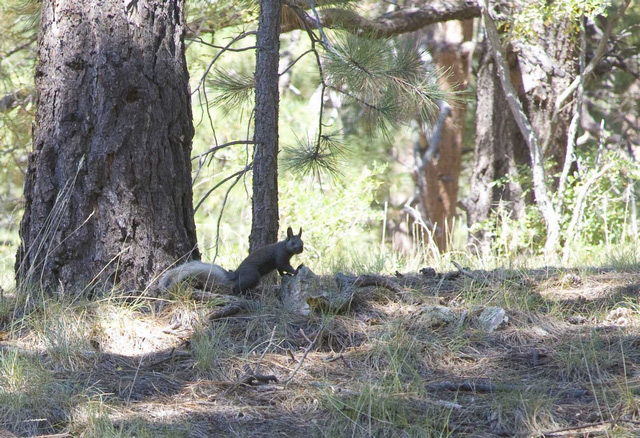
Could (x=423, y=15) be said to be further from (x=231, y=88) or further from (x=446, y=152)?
(x=231, y=88)

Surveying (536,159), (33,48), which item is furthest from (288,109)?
(536,159)

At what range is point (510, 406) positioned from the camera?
9.78 feet

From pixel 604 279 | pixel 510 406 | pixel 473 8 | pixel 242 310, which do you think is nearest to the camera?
pixel 510 406

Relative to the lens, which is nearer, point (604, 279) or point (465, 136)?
point (604, 279)

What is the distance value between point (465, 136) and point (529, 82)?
246 inches

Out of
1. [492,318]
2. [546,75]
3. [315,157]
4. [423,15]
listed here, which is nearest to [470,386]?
[492,318]

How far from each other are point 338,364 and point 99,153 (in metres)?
1.71

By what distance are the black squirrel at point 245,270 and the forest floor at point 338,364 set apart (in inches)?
4.4

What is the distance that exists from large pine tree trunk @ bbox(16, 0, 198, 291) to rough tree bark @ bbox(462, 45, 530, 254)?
5665 millimetres

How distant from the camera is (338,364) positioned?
353 centimetres

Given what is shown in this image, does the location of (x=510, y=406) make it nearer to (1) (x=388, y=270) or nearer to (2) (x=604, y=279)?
(2) (x=604, y=279)

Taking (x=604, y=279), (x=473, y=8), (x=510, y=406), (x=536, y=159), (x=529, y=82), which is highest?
(x=473, y=8)

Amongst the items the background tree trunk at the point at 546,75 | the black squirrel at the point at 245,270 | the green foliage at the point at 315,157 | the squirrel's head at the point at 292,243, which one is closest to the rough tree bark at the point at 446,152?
the background tree trunk at the point at 546,75

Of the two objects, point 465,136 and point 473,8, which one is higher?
point 473,8
